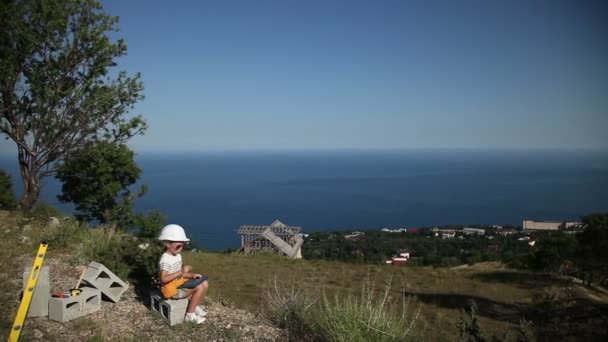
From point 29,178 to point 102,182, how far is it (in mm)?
2197

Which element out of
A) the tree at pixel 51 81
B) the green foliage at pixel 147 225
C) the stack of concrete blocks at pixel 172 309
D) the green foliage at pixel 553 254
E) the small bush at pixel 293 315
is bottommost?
the green foliage at pixel 553 254

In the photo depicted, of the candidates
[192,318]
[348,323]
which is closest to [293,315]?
[348,323]

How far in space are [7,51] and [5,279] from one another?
26.1ft

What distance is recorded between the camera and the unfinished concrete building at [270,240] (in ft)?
73.0

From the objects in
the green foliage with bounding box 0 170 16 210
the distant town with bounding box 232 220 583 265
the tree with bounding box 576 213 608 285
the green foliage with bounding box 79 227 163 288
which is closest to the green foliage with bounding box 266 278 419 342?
the green foliage with bounding box 79 227 163 288

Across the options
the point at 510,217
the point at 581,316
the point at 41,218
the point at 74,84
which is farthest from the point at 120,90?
the point at 510,217

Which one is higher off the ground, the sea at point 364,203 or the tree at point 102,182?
the tree at point 102,182

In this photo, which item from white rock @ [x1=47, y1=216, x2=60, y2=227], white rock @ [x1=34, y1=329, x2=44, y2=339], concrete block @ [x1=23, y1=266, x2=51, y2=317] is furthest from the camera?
white rock @ [x1=47, y1=216, x2=60, y2=227]

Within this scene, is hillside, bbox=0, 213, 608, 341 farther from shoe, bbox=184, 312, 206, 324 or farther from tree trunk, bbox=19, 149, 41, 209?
tree trunk, bbox=19, 149, 41, 209

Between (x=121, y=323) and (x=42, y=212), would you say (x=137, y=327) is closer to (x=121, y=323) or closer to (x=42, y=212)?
(x=121, y=323)

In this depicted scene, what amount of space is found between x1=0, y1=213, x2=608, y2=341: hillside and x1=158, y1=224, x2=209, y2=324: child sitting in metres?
0.31

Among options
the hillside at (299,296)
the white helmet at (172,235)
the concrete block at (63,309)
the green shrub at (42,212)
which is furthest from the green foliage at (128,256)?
the green shrub at (42,212)

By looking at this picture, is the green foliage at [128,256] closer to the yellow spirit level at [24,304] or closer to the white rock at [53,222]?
the yellow spirit level at [24,304]

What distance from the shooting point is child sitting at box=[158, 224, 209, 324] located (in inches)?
206
